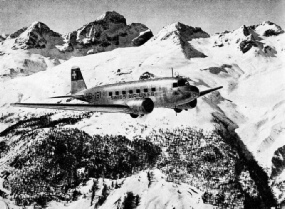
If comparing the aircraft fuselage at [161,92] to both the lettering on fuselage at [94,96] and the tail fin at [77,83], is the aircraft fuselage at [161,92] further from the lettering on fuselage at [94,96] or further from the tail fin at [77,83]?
the tail fin at [77,83]

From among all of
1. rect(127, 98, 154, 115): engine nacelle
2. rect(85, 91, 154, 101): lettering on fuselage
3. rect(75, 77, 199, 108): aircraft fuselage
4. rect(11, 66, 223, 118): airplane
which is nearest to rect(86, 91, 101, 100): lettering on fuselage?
rect(85, 91, 154, 101): lettering on fuselage

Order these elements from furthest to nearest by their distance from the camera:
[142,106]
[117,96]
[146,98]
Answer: [117,96], [146,98], [142,106]

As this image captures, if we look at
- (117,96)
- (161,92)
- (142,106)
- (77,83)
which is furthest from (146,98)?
(77,83)

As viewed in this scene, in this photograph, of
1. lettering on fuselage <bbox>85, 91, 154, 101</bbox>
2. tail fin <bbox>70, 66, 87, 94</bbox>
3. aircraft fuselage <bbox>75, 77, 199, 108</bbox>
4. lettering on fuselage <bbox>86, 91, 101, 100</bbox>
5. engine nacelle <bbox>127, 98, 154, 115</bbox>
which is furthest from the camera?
tail fin <bbox>70, 66, 87, 94</bbox>

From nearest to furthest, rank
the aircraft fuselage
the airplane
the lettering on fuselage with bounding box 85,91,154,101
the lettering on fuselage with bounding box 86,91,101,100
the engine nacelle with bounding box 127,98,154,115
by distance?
the engine nacelle with bounding box 127,98,154,115 < the airplane < the aircraft fuselage < the lettering on fuselage with bounding box 85,91,154,101 < the lettering on fuselage with bounding box 86,91,101,100

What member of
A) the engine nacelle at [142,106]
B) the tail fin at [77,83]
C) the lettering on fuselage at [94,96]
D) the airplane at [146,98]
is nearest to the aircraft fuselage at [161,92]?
the airplane at [146,98]

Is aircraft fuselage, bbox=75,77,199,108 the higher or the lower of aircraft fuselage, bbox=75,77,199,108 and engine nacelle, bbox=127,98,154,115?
the higher

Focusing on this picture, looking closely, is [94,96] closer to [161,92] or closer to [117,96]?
[117,96]

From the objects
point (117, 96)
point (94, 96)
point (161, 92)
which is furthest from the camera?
point (94, 96)

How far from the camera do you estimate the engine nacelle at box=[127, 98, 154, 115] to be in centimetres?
3609

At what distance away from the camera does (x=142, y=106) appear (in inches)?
1423

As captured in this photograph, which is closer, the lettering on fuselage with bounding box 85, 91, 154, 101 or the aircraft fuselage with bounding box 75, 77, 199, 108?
the aircraft fuselage with bounding box 75, 77, 199, 108

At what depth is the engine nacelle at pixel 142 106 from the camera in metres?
36.1

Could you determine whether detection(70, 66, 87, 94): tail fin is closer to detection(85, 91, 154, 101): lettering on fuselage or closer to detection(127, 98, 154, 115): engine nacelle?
detection(85, 91, 154, 101): lettering on fuselage
